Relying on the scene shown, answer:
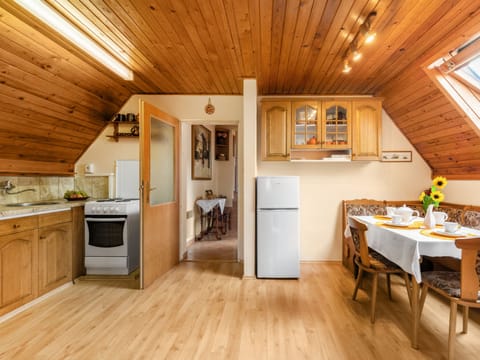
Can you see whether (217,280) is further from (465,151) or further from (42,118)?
(465,151)

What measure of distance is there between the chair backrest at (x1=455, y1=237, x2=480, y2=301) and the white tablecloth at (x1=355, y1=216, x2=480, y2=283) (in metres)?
0.21

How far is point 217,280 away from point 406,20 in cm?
314

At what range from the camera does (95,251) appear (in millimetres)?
3137

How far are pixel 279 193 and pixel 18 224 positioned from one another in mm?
2624

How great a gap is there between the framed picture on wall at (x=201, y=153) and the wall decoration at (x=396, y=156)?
3120 mm

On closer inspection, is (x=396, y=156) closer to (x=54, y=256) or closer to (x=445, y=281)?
(x=445, y=281)

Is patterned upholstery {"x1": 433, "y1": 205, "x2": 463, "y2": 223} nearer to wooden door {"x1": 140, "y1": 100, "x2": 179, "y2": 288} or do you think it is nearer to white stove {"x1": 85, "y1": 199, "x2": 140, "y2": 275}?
wooden door {"x1": 140, "y1": 100, "x2": 179, "y2": 288}

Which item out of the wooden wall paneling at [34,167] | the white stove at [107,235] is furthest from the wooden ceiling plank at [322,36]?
the wooden wall paneling at [34,167]

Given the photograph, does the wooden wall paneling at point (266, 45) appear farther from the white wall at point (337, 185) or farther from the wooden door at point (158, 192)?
the wooden door at point (158, 192)

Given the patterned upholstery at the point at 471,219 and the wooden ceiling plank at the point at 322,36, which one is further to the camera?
the patterned upholstery at the point at 471,219

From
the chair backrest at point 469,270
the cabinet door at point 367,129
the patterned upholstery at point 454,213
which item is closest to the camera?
the chair backrest at point 469,270

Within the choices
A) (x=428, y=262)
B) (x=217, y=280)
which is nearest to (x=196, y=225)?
(x=217, y=280)

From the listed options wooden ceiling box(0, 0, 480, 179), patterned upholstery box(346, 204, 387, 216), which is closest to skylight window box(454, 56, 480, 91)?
wooden ceiling box(0, 0, 480, 179)

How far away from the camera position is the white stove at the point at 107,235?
3.09 metres
